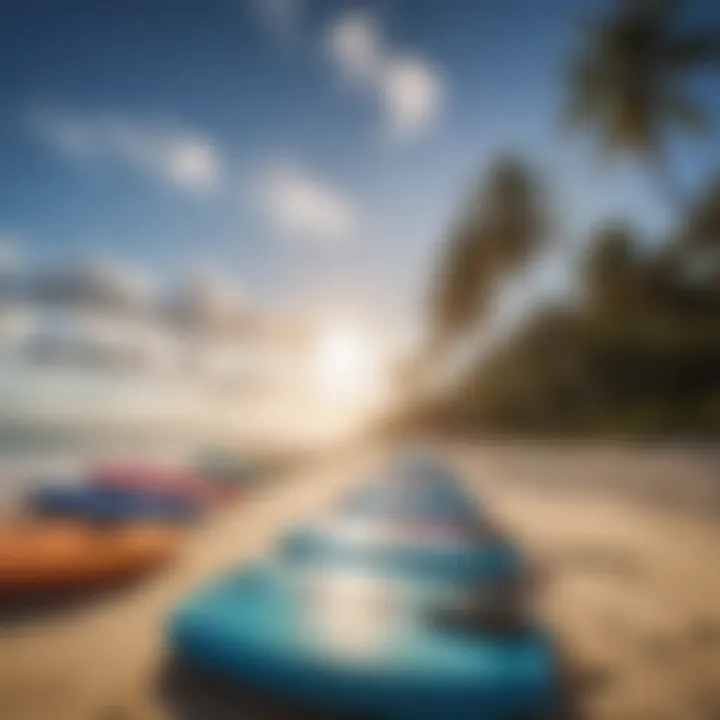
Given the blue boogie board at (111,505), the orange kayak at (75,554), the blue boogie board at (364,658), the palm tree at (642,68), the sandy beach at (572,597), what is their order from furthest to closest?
the palm tree at (642,68), the blue boogie board at (111,505), the orange kayak at (75,554), the sandy beach at (572,597), the blue boogie board at (364,658)

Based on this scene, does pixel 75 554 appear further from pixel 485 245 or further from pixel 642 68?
pixel 642 68

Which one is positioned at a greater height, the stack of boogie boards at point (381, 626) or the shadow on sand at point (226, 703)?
the stack of boogie boards at point (381, 626)

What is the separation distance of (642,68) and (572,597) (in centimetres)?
226

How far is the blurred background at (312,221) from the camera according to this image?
60.6 inches

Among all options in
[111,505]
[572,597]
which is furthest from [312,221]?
[572,597]

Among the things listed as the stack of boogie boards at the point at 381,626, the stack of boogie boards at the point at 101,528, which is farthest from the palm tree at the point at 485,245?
the stack of boogie boards at the point at 101,528

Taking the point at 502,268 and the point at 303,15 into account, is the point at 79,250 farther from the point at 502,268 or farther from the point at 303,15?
the point at 502,268

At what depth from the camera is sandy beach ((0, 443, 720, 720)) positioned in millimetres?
1179

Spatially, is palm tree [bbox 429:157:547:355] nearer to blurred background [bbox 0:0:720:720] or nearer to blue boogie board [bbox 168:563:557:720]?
blurred background [bbox 0:0:720:720]

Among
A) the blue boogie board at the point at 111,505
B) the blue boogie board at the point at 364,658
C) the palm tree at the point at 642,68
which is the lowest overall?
the blue boogie board at the point at 364,658

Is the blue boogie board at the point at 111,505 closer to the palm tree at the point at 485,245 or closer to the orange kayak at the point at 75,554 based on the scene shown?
the orange kayak at the point at 75,554

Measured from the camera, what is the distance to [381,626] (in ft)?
4.08

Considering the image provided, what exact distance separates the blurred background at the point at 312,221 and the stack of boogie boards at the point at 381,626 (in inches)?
7.9

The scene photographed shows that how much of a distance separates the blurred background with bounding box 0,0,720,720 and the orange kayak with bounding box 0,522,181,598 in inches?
7.9
